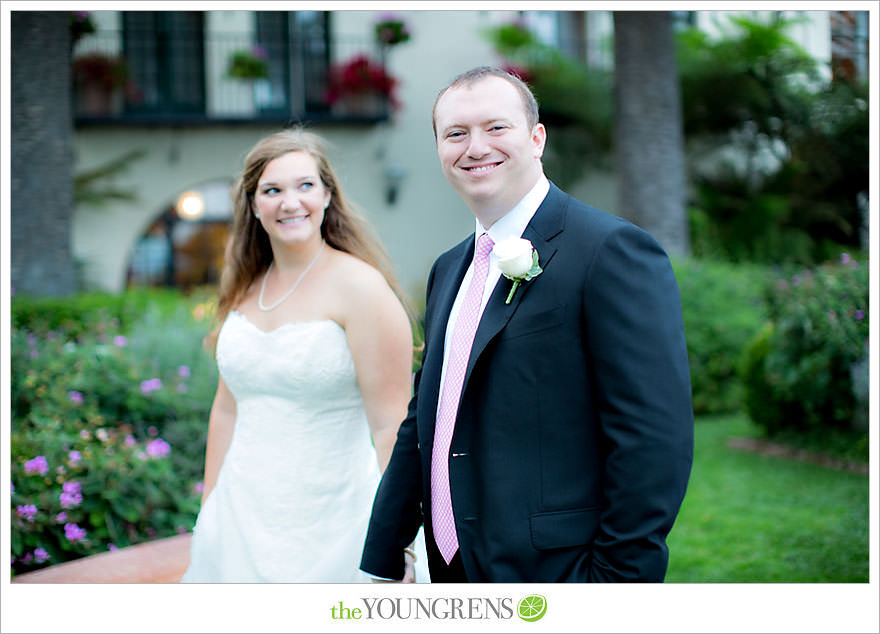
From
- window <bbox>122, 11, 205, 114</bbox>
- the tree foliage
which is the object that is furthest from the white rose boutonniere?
window <bbox>122, 11, 205, 114</bbox>

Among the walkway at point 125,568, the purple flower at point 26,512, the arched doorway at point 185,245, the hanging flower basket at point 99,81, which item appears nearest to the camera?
the walkway at point 125,568

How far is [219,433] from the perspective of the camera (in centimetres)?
323

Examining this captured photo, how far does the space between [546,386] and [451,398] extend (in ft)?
0.96

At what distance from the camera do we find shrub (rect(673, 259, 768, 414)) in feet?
29.0

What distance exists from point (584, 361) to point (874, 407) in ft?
6.15

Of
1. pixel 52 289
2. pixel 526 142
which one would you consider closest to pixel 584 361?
pixel 526 142

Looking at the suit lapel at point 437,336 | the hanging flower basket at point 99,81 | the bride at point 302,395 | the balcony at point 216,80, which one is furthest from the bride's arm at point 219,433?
the hanging flower basket at point 99,81

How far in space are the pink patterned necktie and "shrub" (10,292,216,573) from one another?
→ 2.78m

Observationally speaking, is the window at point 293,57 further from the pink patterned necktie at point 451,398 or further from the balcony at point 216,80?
the pink patterned necktie at point 451,398

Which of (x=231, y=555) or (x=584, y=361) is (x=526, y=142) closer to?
(x=584, y=361)

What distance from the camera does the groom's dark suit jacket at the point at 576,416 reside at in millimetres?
1671

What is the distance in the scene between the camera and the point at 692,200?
1392 cm

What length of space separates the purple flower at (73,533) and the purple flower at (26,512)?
172 millimetres

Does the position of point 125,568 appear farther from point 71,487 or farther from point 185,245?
point 185,245
